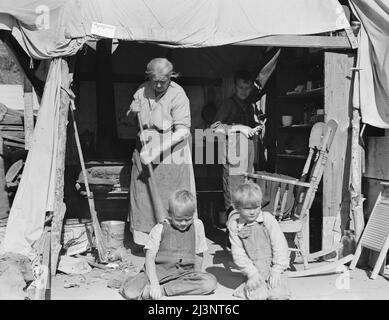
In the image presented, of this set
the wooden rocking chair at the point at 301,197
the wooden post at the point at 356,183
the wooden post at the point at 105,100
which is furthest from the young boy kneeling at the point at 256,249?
the wooden post at the point at 105,100

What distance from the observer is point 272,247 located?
14.0ft

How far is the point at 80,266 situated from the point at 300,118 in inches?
152

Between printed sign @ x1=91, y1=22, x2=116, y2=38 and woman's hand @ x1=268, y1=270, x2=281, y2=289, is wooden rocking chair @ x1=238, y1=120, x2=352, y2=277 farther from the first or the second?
printed sign @ x1=91, y1=22, x2=116, y2=38

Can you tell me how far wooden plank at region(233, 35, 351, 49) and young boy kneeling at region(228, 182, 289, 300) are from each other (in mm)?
1760

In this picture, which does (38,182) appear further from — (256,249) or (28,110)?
(256,249)

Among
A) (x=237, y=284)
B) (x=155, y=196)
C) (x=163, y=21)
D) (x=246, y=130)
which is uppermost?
(x=163, y=21)

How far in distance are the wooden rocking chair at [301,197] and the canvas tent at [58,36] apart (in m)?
1.24

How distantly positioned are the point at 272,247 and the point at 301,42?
7.51ft

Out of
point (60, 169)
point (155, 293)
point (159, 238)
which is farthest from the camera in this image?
point (60, 169)

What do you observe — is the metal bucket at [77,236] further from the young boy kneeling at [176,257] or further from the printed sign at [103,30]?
the printed sign at [103,30]

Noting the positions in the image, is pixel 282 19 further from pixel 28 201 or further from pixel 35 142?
pixel 28 201

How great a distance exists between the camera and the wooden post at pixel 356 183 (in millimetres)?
5355

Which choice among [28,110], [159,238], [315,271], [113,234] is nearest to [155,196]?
[113,234]

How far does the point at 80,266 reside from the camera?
17.1 ft
